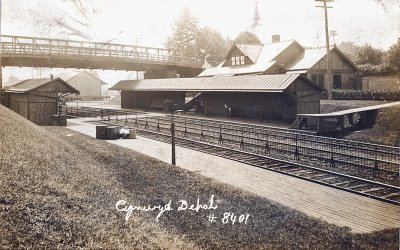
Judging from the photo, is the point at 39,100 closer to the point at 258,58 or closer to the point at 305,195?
the point at 305,195

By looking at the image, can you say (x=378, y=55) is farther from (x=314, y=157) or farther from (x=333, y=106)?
(x=314, y=157)

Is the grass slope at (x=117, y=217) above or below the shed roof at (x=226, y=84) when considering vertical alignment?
below

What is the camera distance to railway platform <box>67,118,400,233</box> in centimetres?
794

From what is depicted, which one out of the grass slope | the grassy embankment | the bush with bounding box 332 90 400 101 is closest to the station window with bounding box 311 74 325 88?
the bush with bounding box 332 90 400 101

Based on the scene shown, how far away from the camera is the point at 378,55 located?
164ft

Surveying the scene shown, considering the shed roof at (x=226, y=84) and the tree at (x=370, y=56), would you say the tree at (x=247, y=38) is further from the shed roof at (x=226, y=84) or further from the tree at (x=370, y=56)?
the shed roof at (x=226, y=84)

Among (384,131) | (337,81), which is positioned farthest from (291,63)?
(384,131)

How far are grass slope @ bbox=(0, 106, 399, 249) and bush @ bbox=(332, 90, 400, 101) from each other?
27.2 metres

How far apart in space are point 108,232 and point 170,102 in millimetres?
32503

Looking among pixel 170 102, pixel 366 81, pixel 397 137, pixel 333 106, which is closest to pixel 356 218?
pixel 397 137

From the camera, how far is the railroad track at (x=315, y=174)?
989 cm

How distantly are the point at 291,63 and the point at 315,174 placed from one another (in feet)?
99.5

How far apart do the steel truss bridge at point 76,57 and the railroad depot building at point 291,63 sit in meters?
8.24
